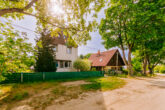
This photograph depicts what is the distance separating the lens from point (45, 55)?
1042cm

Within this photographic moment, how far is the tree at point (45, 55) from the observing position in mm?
10211

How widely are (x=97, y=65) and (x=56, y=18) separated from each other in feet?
58.9

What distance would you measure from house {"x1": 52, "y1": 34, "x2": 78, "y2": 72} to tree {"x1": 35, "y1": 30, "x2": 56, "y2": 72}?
2.75 meters

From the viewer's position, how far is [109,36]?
1498 centimetres

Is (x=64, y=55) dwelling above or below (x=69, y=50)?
below

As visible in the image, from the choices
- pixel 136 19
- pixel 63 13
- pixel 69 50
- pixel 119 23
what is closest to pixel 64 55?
pixel 69 50

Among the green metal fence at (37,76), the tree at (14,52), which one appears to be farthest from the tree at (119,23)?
the tree at (14,52)

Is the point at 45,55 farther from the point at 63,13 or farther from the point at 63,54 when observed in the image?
the point at 63,13

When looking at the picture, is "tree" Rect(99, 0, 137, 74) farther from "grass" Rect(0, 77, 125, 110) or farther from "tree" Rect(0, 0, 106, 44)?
"grass" Rect(0, 77, 125, 110)

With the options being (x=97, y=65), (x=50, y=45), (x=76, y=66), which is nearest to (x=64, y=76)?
(x=76, y=66)

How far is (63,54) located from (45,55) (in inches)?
180

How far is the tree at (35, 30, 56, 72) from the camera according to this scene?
33.5 ft

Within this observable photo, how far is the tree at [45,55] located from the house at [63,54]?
108 inches

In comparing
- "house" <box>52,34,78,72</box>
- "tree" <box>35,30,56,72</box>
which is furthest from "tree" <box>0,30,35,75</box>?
"house" <box>52,34,78,72</box>
